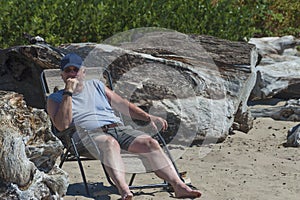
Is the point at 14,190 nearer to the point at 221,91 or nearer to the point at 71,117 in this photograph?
the point at 71,117

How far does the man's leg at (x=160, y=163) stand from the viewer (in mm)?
5430

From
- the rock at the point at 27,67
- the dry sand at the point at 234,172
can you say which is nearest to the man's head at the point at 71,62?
the dry sand at the point at 234,172

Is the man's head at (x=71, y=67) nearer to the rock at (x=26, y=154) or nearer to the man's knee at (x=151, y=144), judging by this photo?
the man's knee at (x=151, y=144)

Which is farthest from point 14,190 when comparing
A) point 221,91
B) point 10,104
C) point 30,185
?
point 221,91

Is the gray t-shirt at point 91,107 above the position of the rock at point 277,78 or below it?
above

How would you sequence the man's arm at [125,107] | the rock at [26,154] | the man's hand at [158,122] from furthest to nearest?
1. the man's arm at [125,107]
2. the man's hand at [158,122]
3. the rock at [26,154]

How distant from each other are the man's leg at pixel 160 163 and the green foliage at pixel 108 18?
3601mm

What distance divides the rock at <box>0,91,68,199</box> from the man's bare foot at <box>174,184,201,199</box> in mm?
1031

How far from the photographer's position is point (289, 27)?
12.8 meters

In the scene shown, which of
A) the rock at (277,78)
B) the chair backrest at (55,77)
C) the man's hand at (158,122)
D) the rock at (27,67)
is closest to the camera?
the man's hand at (158,122)

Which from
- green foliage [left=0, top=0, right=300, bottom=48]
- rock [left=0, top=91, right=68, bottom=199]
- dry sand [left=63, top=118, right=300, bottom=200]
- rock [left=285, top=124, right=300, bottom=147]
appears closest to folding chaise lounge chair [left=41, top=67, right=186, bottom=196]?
dry sand [left=63, top=118, right=300, bottom=200]

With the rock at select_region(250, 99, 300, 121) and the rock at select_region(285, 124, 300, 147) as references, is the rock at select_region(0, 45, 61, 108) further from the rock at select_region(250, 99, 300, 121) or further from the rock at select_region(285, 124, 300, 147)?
the rock at select_region(250, 99, 300, 121)

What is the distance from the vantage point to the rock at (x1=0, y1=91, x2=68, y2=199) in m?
4.25

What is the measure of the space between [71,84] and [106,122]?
46 centimetres
